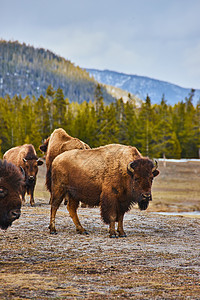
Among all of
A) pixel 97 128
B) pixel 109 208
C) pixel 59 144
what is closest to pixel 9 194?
pixel 109 208

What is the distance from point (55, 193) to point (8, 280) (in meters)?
4.70

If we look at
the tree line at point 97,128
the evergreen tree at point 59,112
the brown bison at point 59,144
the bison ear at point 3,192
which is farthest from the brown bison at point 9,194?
the evergreen tree at point 59,112

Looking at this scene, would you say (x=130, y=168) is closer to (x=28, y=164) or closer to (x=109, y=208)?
(x=109, y=208)

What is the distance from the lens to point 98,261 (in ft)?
22.2

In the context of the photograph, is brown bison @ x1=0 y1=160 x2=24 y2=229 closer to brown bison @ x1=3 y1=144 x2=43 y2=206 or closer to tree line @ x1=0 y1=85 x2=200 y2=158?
brown bison @ x1=3 y1=144 x2=43 y2=206

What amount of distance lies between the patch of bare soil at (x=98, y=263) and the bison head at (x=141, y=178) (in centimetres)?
93

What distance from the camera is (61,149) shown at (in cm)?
1383

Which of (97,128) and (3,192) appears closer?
(3,192)

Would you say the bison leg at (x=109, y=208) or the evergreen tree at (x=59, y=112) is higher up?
the evergreen tree at (x=59, y=112)

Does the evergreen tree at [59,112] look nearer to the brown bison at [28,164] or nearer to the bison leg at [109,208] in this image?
the brown bison at [28,164]

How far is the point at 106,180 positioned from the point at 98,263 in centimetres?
313

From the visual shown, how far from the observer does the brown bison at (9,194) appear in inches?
262

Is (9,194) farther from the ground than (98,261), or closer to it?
farther from the ground

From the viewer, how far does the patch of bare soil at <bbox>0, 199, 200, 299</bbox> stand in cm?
507
